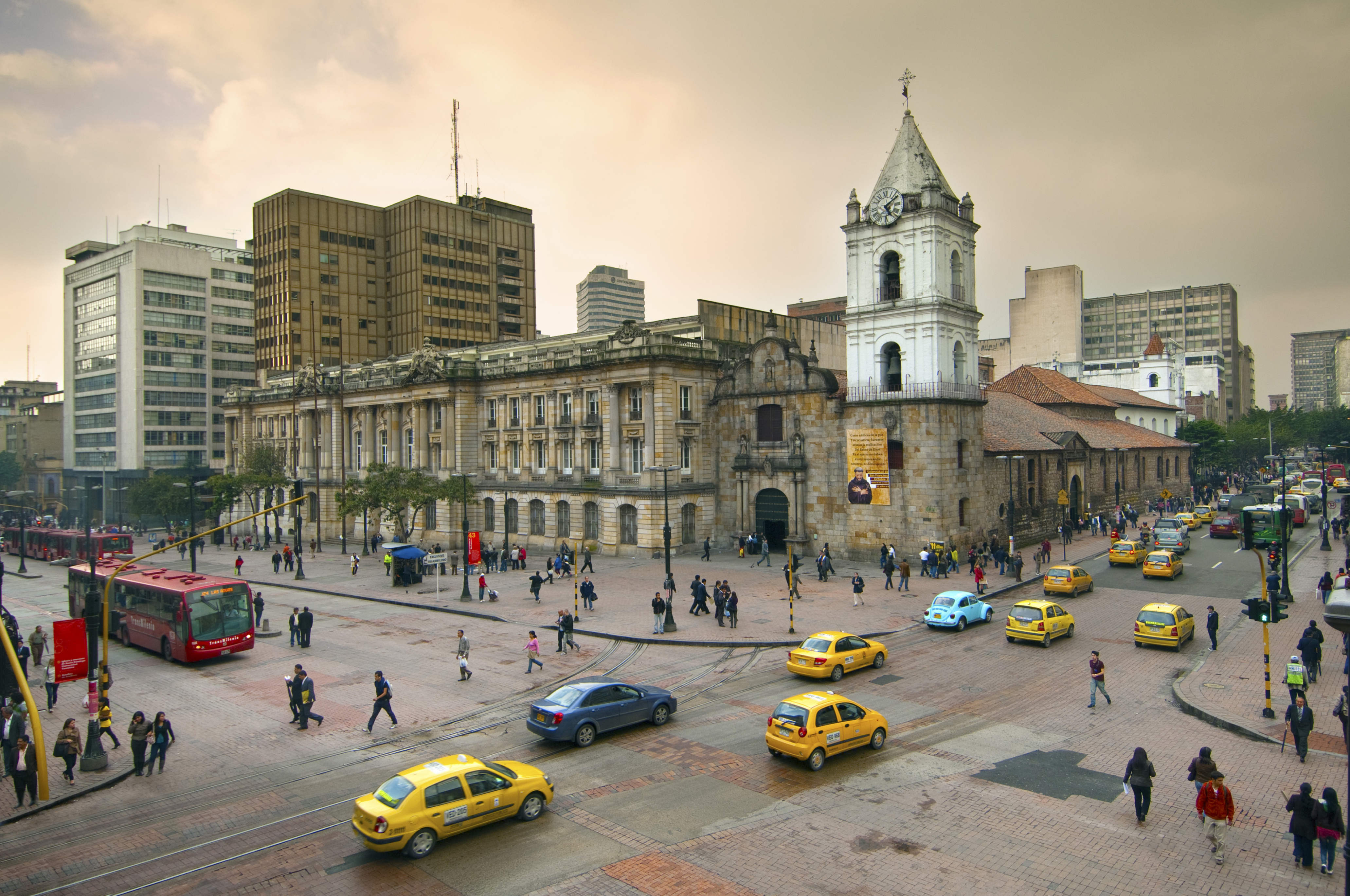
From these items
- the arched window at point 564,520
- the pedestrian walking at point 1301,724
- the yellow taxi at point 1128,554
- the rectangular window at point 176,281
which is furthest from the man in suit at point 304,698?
the rectangular window at point 176,281

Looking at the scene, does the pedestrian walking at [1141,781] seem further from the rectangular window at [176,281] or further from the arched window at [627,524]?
the rectangular window at [176,281]

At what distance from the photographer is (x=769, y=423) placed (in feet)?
167

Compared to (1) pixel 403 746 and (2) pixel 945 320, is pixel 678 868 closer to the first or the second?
(1) pixel 403 746

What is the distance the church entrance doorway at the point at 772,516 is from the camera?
5044 centimetres

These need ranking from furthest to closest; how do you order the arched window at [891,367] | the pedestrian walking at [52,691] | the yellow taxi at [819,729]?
the arched window at [891,367] → the pedestrian walking at [52,691] → the yellow taxi at [819,729]

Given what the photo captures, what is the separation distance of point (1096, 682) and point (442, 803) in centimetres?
1594

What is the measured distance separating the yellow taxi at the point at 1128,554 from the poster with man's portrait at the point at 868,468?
1164cm

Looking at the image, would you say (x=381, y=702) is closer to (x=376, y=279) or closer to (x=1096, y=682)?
(x=1096, y=682)

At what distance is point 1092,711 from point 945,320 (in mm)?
28091

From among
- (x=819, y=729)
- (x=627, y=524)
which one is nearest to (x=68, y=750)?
(x=819, y=729)

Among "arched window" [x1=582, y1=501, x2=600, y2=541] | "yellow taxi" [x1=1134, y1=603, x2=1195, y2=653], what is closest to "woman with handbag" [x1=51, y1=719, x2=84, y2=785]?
"yellow taxi" [x1=1134, y1=603, x2=1195, y2=653]

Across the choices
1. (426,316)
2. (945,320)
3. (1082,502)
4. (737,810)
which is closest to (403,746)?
(737,810)

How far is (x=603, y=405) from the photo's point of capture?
178 ft

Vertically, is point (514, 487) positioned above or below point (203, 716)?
above
